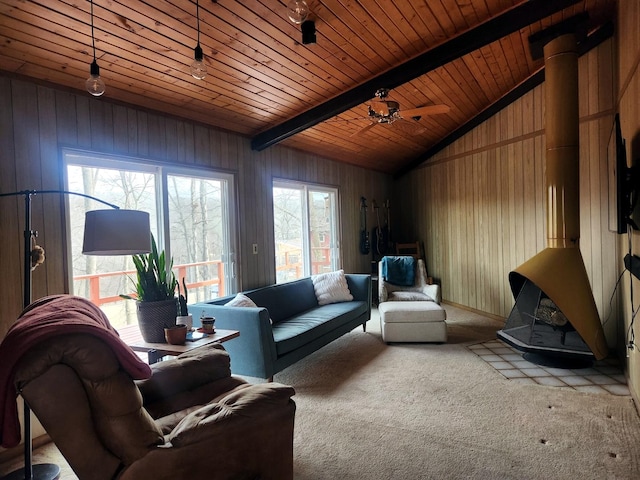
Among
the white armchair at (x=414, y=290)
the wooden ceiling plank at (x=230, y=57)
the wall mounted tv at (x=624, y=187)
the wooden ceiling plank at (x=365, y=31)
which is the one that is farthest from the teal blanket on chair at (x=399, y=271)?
the wall mounted tv at (x=624, y=187)

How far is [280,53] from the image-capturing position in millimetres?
2973

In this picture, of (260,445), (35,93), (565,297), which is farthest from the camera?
(565,297)

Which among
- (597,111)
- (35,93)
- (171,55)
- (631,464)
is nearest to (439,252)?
(597,111)

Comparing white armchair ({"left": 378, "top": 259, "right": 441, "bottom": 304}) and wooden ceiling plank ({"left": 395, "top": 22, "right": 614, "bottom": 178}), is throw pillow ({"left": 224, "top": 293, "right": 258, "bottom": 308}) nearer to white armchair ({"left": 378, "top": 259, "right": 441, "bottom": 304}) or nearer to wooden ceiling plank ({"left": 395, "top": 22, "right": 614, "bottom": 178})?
white armchair ({"left": 378, "top": 259, "right": 441, "bottom": 304})

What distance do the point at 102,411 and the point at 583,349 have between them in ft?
11.8

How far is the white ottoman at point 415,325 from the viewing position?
4.28 meters

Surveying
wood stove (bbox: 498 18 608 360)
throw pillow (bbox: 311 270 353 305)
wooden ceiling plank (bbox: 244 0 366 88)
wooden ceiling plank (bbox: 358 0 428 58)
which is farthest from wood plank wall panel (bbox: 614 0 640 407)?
throw pillow (bbox: 311 270 353 305)

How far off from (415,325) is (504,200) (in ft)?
7.17

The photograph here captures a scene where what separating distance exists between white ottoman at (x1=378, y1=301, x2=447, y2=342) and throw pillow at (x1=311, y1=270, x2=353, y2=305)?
64 cm

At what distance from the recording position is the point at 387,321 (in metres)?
4.32

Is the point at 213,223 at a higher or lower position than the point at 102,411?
higher

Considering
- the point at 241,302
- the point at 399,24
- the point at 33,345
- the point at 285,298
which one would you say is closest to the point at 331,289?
the point at 285,298

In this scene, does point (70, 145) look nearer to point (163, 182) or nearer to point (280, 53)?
point (163, 182)

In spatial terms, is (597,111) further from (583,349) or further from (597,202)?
(583,349)
